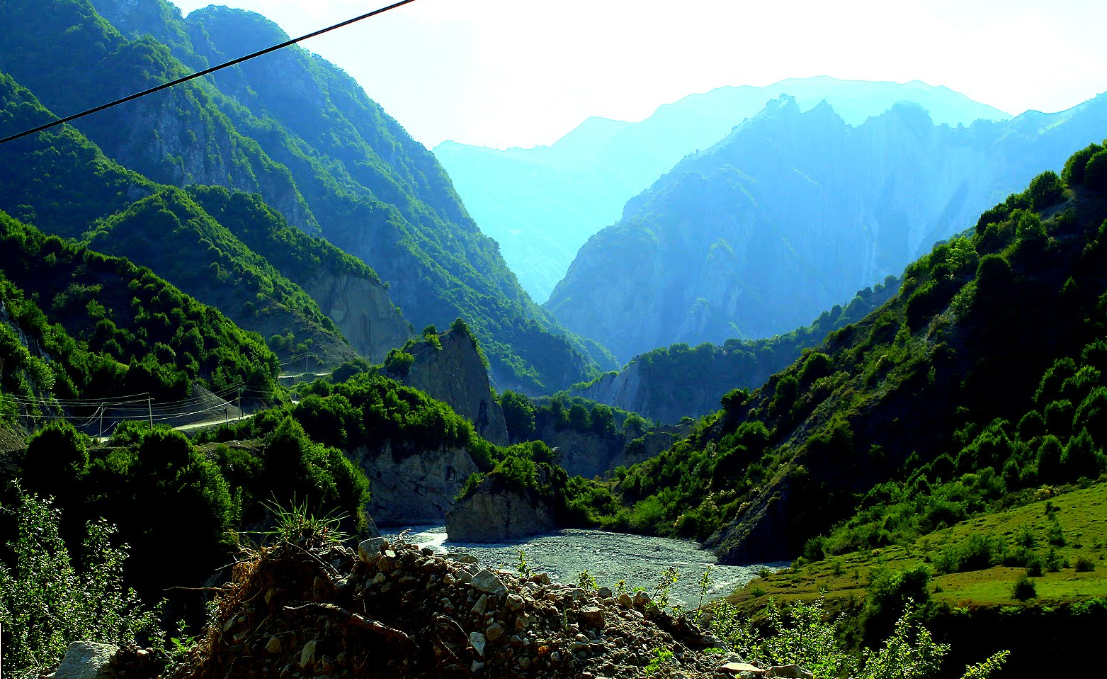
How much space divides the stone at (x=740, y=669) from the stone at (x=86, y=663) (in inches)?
→ 230

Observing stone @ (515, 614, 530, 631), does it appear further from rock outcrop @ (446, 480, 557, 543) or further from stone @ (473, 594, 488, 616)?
rock outcrop @ (446, 480, 557, 543)

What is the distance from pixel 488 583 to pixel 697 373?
18709 centimetres

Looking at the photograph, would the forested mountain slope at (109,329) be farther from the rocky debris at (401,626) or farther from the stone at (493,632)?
the stone at (493,632)

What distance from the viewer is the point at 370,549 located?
23.8 feet

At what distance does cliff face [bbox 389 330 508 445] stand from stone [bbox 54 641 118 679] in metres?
96.0

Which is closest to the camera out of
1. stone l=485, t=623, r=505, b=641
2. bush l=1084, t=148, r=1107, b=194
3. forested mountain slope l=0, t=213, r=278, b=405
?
stone l=485, t=623, r=505, b=641

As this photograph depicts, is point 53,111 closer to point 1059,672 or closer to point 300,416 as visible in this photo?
point 300,416

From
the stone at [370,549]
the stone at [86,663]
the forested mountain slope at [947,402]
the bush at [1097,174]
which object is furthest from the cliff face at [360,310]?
the stone at [370,549]

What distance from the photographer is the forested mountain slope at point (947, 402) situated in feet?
140

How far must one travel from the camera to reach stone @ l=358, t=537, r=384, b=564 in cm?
720

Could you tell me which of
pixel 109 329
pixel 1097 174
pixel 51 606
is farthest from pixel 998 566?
pixel 109 329

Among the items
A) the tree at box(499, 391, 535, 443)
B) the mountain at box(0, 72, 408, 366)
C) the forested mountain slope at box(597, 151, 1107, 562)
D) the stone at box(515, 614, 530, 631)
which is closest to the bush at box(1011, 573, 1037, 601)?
the stone at box(515, 614, 530, 631)

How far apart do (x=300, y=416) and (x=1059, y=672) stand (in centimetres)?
6895

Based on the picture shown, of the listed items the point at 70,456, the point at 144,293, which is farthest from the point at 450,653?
the point at 144,293
